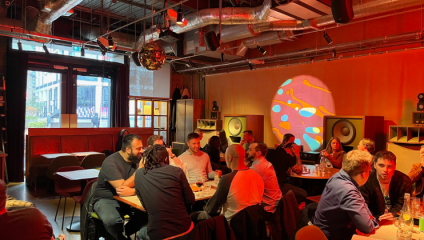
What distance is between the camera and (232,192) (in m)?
2.83

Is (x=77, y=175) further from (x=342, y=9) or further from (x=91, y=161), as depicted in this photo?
(x=342, y=9)

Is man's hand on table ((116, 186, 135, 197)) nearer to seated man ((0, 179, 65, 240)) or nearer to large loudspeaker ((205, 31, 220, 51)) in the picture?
seated man ((0, 179, 65, 240))

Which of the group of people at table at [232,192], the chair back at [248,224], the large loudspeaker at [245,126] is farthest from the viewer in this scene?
the large loudspeaker at [245,126]

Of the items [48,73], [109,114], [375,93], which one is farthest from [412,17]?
[48,73]

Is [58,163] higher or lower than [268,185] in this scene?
lower

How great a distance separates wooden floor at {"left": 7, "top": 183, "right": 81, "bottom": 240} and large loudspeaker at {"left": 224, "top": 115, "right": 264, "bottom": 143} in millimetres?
4613

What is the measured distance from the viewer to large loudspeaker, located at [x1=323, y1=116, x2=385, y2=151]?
626cm

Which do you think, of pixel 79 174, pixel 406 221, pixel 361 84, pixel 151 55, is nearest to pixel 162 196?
pixel 406 221

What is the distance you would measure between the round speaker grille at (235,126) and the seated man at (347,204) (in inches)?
249

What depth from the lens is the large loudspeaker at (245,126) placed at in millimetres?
8656

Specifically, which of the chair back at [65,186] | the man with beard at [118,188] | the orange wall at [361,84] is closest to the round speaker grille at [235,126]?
the orange wall at [361,84]

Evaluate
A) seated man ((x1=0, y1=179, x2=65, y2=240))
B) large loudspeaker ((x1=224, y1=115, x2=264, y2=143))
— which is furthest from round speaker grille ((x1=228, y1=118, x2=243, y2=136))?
seated man ((x1=0, y1=179, x2=65, y2=240))

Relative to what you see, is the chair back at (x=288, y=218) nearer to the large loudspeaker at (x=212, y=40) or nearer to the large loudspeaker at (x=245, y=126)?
the large loudspeaker at (x=212, y=40)

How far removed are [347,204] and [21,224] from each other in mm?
A: 2162
